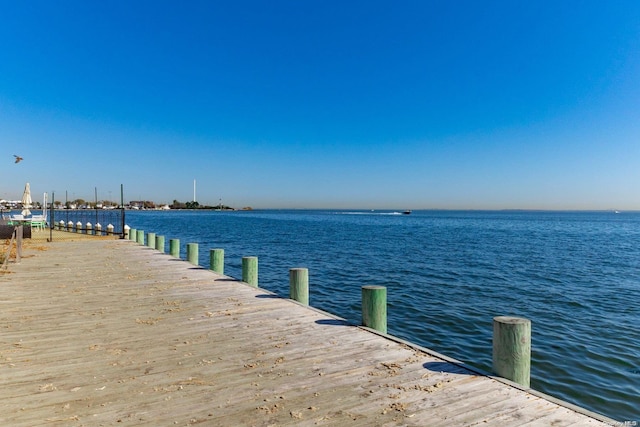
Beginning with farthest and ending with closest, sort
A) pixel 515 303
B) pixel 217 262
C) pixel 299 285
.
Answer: pixel 515 303 < pixel 217 262 < pixel 299 285

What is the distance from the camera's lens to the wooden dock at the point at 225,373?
12.7ft

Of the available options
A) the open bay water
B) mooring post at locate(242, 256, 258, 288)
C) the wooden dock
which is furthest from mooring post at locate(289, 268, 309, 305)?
the open bay water

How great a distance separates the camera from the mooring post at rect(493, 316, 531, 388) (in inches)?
191

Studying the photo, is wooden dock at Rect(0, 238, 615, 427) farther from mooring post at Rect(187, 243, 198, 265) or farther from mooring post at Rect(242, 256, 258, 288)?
mooring post at Rect(187, 243, 198, 265)

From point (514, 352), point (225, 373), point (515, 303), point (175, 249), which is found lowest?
point (515, 303)

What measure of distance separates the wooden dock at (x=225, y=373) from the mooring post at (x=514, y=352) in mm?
270

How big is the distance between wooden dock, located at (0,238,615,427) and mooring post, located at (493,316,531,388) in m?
0.27

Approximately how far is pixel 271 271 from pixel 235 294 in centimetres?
1210

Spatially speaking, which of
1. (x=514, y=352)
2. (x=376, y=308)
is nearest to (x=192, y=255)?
(x=376, y=308)

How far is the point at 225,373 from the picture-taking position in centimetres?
491

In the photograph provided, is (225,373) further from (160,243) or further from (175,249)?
(160,243)

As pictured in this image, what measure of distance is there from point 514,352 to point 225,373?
3.83 meters

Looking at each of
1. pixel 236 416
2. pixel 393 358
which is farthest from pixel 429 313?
pixel 236 416

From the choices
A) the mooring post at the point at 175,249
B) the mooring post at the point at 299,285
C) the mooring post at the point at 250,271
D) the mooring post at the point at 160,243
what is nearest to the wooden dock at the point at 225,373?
the mooring post at the point at 299,285
